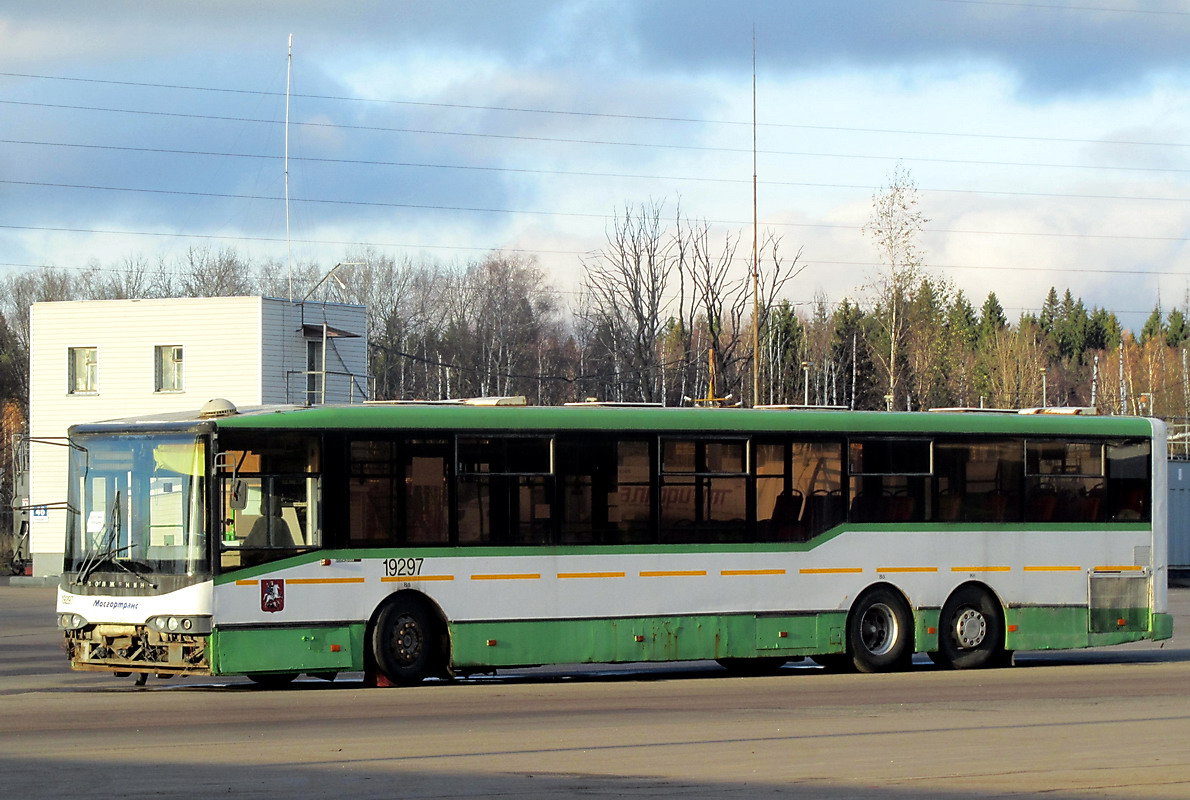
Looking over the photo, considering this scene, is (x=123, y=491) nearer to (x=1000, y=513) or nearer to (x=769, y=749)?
(x=769, y=749)

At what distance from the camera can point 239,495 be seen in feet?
55.5

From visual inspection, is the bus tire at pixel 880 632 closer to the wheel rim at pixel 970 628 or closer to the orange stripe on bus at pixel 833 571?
the orange stripe on bus at pixel 833 571

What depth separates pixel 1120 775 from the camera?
1137 cm

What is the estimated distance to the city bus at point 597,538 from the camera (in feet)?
55.5

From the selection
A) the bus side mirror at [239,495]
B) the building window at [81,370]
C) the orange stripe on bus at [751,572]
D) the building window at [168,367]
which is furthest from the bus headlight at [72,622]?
the building window at [81,370]

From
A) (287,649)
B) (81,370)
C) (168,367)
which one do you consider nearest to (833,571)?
(287,649)

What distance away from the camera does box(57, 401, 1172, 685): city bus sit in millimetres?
16906

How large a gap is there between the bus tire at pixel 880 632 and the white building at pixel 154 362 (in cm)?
3116

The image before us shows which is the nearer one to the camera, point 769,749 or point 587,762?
point 587,762

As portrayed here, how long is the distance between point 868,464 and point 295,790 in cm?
1118

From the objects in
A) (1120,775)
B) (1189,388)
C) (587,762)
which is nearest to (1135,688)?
(1120,775)

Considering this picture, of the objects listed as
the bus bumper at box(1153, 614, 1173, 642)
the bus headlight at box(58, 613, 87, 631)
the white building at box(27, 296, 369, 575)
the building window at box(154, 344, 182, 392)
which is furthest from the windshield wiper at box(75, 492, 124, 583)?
the building window at box(154, 344, 182, 392)

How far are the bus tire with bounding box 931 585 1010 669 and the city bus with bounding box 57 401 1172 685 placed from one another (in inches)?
1.3

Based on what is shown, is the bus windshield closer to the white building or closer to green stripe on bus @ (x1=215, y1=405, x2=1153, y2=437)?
green stripe on bus @ (x1=215, y1=405, x2=1153, y2=437)
